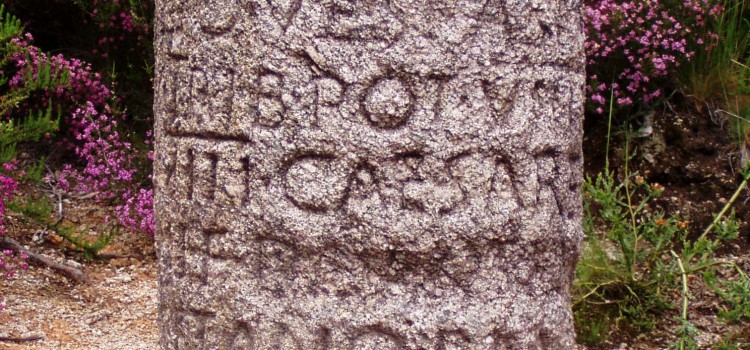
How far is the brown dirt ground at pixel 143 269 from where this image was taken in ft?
10.4

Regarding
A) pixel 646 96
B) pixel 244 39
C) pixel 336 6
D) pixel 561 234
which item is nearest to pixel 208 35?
pixel 244 39

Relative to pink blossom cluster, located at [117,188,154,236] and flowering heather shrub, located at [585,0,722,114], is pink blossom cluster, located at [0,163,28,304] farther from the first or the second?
flowering heather shrub, located at [585,0,722,114]

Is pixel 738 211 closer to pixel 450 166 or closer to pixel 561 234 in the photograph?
pixel 561 234

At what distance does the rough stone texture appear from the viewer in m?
1.78

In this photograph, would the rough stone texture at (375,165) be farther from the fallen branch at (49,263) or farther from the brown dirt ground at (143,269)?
the fallen branch at (49,263)

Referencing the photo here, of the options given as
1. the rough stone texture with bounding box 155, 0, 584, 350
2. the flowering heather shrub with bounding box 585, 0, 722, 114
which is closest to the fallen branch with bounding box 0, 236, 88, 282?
the rough stone texture with bounding box 155, 0, 584, 350

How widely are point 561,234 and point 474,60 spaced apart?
443 millimetres

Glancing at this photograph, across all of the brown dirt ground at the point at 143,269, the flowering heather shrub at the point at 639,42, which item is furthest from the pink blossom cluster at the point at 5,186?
the flowering heather shrub at the point at 639,42

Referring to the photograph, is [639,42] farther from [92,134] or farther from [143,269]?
[92,134]

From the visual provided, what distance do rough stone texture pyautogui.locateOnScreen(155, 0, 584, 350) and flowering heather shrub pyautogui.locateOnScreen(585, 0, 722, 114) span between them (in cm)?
192

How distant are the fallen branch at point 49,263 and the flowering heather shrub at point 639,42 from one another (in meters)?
2.11

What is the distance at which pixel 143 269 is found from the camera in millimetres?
3682

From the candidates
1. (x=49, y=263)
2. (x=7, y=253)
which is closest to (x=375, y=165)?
(x=7, y=253)

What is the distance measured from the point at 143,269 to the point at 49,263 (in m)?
0.35
